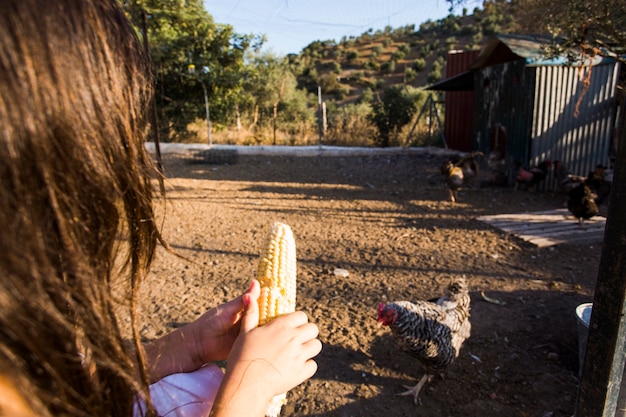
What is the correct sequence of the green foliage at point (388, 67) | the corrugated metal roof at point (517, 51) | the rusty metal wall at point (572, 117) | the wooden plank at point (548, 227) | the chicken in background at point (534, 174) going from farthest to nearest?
the green foliage at point (388, 67) < the rusty metal wall at point (572, 117) < the chicken in background at point (534, 174) < the corrugated metal roof at point (517, 51) < the wooden plank at point (548, 227)

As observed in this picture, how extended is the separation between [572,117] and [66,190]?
946 cm

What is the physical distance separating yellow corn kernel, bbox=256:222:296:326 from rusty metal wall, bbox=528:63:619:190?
811cm

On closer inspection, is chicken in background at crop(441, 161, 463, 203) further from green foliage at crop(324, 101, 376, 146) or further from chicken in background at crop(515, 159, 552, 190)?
green foliage at crop(324, 101, 376, 146)

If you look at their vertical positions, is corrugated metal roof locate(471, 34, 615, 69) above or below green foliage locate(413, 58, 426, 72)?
below

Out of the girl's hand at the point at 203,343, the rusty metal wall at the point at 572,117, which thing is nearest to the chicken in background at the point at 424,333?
the girl's hand at the point at 203,343

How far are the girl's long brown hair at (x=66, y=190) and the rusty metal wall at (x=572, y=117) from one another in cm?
867

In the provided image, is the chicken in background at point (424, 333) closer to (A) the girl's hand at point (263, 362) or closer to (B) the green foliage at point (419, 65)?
(A) the girl's hand at point (263, 362)

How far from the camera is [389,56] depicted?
138 ft

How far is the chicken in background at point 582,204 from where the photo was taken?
5559 millimetres

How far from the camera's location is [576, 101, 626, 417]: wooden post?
1218 mm

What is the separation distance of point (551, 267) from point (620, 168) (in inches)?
144

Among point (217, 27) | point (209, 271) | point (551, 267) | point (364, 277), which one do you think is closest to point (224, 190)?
point (209, 271)

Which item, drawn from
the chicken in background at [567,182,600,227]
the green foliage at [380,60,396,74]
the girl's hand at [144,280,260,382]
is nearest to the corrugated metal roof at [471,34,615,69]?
the chicken in background at [567,182,600,227]

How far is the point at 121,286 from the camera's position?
2.81 ft
